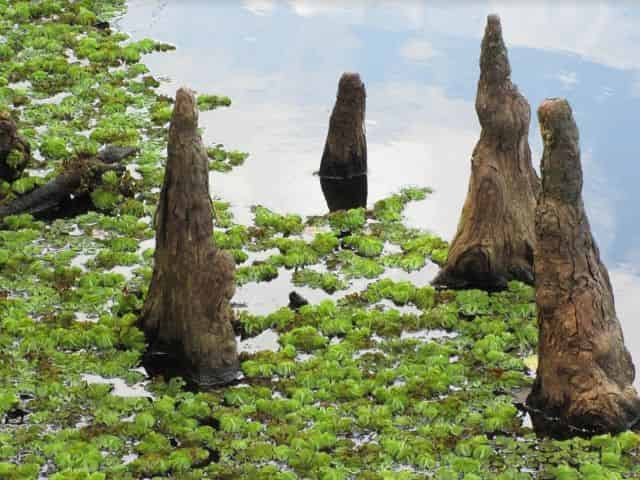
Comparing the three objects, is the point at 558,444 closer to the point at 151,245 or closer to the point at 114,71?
the point at 151,245

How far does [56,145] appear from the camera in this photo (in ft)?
107

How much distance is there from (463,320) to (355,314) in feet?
6.45

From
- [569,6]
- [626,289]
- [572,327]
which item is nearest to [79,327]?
[572,327]

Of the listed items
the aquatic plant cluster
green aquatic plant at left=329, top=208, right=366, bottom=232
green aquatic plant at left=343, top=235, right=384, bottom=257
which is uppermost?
green aquatic plant at left=329, top=208, right=366, bottom=232

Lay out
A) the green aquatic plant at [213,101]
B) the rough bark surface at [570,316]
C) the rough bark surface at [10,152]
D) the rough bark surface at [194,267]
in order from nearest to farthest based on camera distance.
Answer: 1. the rough bark surface at [570,316]
2. the rough bark surface at [194,267]
3. the rough bark surface at [10,152]
4. the green aquatic plant at [213,101]

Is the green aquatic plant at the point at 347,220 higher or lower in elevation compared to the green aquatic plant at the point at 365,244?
higher

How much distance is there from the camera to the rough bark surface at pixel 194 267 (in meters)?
22.4

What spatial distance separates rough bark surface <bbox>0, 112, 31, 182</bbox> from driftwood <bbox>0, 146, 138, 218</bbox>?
917 millimetres

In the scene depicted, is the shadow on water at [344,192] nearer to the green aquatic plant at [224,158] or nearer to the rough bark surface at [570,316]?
the green aquatic plant at [224,158]

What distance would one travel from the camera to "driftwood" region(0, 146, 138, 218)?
29297 mm

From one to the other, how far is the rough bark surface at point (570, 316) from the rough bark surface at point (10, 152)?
13392mm

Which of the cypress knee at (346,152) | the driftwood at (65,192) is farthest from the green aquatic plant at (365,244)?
the driftwood at (65,192)

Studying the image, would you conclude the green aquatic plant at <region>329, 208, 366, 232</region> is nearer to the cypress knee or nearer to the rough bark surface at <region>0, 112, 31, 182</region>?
the cypress knee

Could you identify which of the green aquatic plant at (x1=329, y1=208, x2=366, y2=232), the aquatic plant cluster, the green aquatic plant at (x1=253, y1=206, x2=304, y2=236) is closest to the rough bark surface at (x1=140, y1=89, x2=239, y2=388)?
the aquatic plant cluster
